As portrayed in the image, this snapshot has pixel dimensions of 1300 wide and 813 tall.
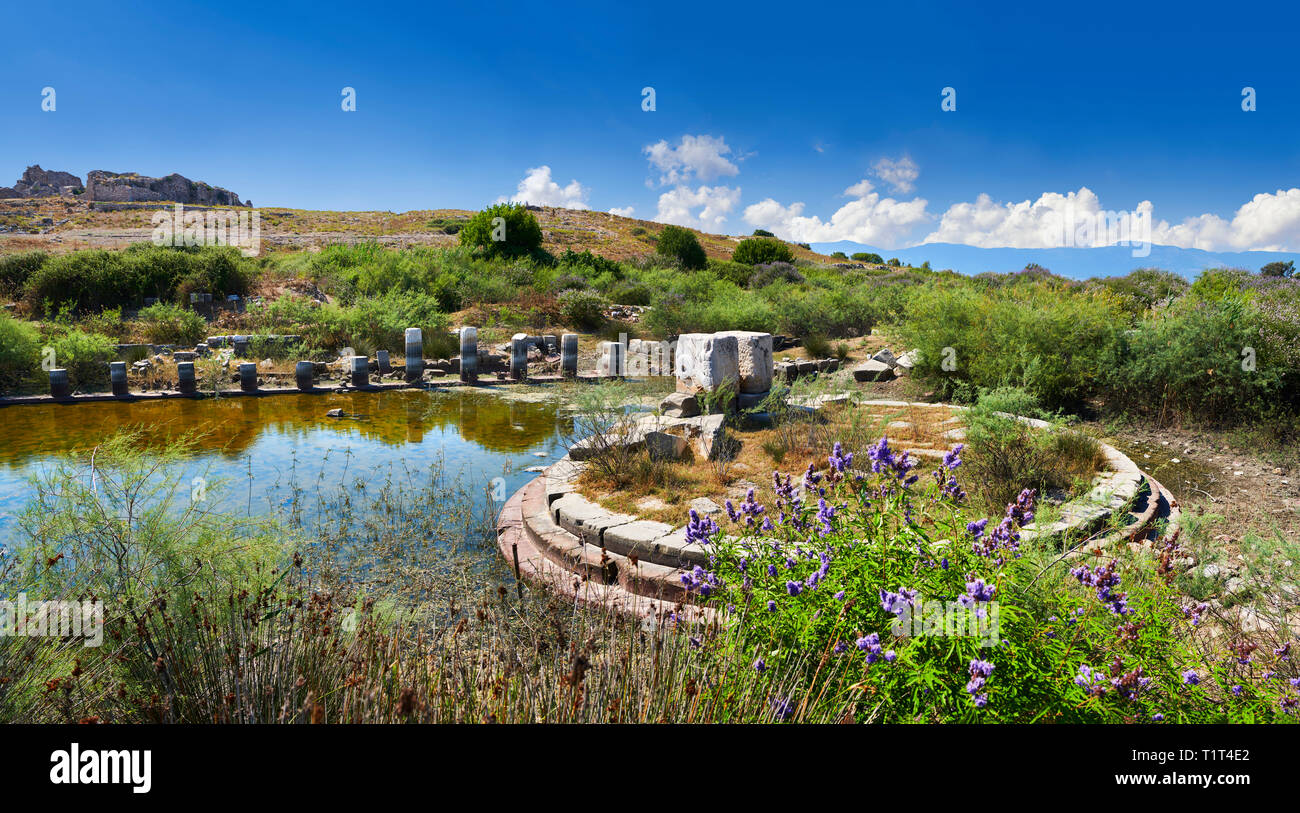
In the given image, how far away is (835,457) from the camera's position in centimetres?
251

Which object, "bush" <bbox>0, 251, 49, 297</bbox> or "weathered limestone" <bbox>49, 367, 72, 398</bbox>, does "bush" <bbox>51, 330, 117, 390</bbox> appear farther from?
"bush" <bbox>0, 251, 49, 297</bbox>

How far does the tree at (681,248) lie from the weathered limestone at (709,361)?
2608 cm

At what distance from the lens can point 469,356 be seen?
1270 cm

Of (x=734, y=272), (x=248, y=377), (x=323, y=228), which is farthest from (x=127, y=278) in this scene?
(x=323, y=228)

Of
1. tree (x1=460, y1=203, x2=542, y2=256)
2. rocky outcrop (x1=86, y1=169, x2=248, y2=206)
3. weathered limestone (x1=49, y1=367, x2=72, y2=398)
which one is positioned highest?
rocky outcrop (x1=86, y1=169, x2=248, y2=206)

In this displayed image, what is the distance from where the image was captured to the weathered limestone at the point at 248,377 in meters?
11.0

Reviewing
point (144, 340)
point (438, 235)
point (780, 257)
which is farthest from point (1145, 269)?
point (438, 235)
